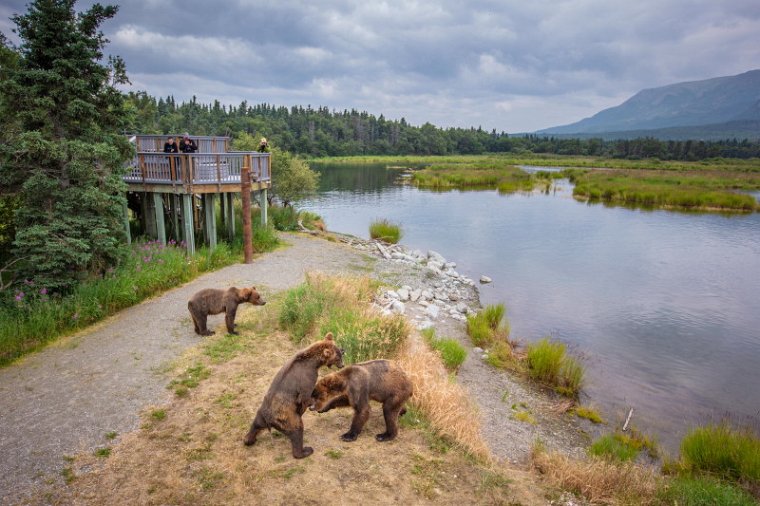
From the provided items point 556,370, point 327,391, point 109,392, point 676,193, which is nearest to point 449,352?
point 556,370

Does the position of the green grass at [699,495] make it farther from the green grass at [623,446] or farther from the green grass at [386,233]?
the green grass at [386,233]

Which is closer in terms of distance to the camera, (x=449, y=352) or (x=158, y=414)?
(x=158, y=414)

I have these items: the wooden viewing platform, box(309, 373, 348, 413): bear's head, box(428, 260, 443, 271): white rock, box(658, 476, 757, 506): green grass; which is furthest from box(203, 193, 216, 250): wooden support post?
box(658, 476, 757, 506): green grass

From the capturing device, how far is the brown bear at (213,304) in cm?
895

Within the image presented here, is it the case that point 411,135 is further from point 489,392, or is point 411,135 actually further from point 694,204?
point 489,392

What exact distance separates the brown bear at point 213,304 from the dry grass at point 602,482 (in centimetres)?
633

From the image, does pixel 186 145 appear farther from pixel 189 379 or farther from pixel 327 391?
pixel 327 391

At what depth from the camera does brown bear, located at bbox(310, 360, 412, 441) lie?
5504 mm

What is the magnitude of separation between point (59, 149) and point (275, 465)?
8495 millimetres

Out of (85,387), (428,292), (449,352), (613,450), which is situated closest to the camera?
(85,387)

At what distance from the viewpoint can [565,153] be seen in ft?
419

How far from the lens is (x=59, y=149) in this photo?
9.41m

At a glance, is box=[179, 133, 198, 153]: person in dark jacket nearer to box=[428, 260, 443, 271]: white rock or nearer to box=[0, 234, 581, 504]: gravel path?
box=[0, 234, 581, 504]: gravel path

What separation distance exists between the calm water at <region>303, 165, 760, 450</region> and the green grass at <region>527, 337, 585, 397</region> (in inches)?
19.3
